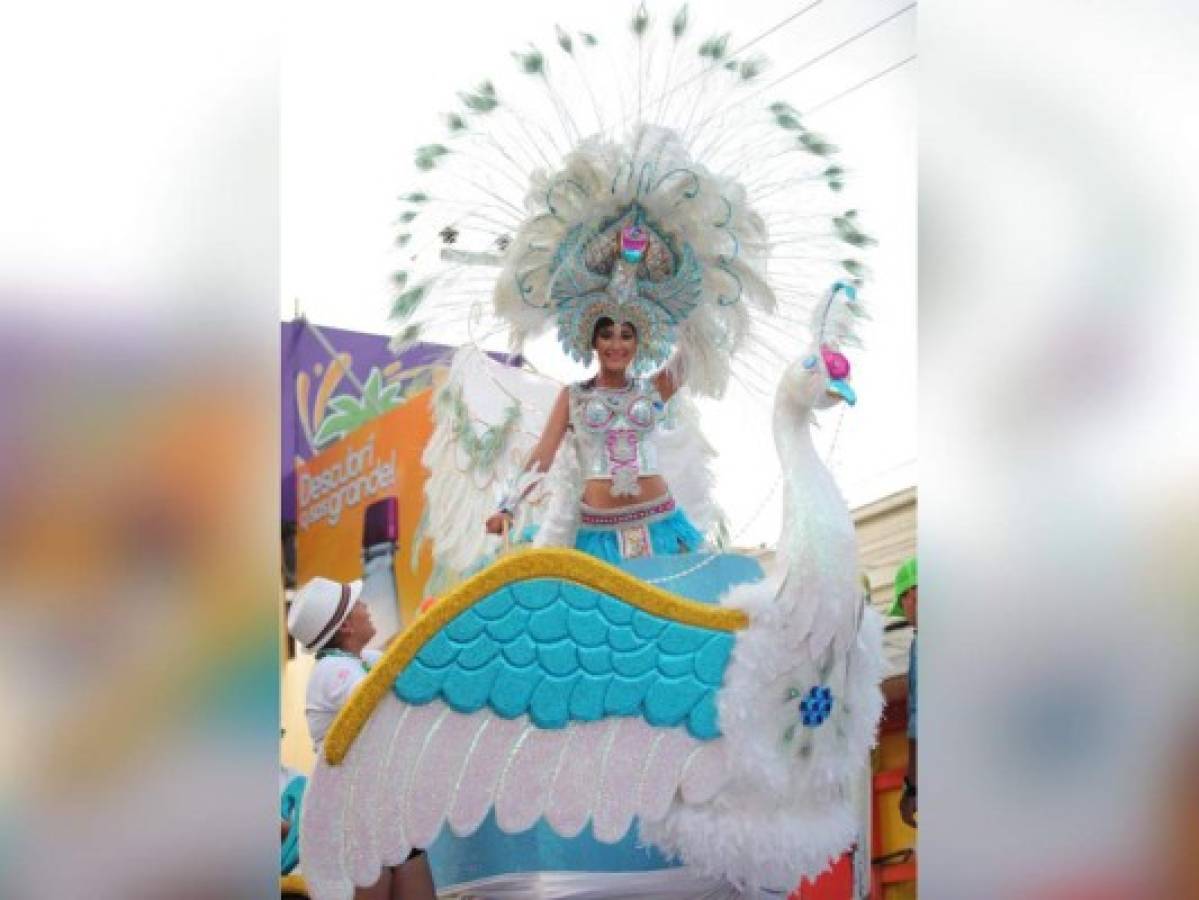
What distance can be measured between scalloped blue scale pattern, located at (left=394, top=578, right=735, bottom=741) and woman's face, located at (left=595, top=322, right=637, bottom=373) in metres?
1.11

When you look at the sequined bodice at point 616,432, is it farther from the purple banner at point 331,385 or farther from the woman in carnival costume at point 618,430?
the purple banner at point 331,385

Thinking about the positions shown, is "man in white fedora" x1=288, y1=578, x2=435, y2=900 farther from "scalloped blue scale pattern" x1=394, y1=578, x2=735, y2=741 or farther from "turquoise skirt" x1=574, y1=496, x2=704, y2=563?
"turquoise skirt" x1=574, y1=496, x2=704, y2=563

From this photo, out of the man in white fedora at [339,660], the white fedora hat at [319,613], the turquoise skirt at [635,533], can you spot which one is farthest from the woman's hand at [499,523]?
the white fedora hat at [319,613]

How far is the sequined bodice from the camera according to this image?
4816 mm

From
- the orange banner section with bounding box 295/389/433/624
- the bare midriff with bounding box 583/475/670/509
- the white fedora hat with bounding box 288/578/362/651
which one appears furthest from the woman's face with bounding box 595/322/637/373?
the orange banner section with bounding box 295/389/433/624

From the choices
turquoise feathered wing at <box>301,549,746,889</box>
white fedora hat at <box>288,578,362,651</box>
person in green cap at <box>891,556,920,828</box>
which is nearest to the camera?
turquoise feathered wing at <box>301,549,746,889</box>

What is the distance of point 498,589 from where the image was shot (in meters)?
3.94

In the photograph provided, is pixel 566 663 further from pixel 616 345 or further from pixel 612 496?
pixel 616 345

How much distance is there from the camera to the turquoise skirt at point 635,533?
4707 millimetres

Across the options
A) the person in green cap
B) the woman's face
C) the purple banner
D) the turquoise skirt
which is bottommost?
the person in green cap

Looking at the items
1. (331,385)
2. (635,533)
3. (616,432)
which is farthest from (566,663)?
(331,385)
